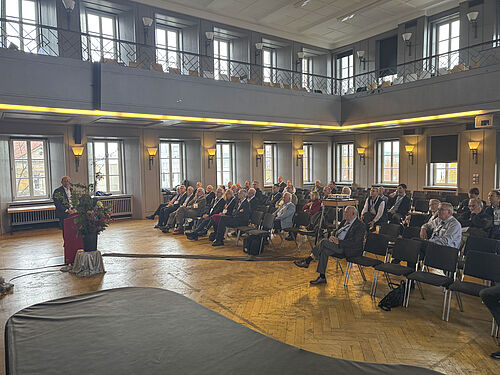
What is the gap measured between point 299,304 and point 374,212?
4.58 m

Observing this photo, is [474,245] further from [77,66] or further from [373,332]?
[77,66]

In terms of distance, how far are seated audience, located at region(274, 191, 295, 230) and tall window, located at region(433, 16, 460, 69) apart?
26.5 feet

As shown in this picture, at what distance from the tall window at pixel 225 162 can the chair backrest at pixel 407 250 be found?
10.9m

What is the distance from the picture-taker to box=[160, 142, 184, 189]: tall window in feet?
47.5

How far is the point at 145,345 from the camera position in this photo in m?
2.93

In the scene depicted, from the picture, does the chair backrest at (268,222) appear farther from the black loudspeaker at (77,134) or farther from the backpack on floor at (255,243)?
the black loudspeaker at (77,134)

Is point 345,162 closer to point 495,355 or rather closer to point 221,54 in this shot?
point 221,54

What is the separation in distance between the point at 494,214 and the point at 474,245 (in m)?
1.46

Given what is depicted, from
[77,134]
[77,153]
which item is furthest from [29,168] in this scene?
[77,134]

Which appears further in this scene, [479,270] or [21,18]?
[21,18]

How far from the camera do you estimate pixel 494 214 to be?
6574 mm

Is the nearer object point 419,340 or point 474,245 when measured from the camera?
point 419,340

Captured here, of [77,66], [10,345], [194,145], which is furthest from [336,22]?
[10,345]

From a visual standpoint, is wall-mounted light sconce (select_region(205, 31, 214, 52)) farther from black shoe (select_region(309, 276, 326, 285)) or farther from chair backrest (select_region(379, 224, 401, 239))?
black shoe (select_region(309, 276, 326, 285))
